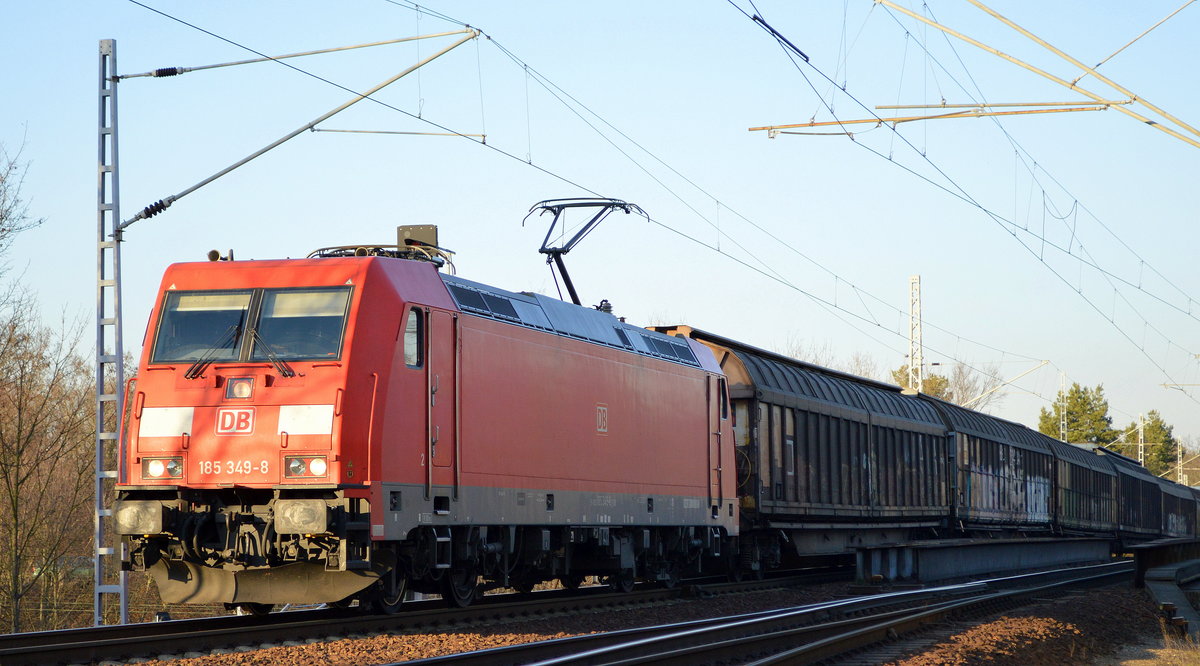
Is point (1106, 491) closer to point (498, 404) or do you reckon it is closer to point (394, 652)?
point (498, 404)

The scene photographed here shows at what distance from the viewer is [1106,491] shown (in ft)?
163

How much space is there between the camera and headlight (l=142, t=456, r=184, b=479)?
12.8 m

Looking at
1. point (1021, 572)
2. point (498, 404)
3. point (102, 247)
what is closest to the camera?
point (498, 404)

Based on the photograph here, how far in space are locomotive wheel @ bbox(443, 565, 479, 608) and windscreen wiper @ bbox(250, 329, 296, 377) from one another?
3.62 m

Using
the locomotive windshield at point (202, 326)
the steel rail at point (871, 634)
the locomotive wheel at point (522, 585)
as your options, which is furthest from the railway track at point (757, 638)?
the locomotive windshield at point (202, 326)

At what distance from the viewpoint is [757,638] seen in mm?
12625

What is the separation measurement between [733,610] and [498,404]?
529 cm

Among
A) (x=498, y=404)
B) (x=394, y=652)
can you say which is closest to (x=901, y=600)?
(x=498, y=404)

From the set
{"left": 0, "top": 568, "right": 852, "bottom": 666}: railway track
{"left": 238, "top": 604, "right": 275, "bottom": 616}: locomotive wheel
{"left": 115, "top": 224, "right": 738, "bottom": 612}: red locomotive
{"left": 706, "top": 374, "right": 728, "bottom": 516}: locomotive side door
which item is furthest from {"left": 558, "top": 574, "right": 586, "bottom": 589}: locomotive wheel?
{"left": 238, "top": 604, "right": 275, "bottom": 616}: locomotive wheel

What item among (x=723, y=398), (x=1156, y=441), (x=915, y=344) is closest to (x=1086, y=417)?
(x=1156, y=441)

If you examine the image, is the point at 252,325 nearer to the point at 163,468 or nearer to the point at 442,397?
the point at 163,468

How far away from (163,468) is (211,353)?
1.32 metres

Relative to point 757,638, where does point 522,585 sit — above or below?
below

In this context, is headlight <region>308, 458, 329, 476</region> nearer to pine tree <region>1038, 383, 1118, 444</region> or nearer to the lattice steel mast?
the lattice steel mast
